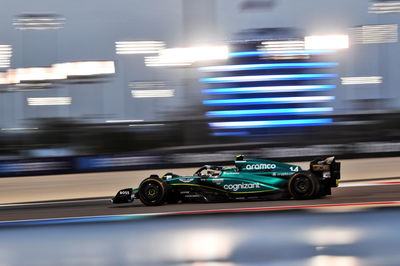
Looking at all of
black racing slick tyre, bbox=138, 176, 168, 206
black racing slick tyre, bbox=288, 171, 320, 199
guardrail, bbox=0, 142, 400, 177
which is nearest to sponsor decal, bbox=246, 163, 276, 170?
black racing slick tyre, bbox=288, 171, 320, 199

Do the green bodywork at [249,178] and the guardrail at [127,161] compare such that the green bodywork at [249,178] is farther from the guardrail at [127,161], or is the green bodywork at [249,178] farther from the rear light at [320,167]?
the guardrail at [127,161]

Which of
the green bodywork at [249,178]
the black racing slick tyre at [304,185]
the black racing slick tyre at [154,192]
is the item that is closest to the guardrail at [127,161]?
the black racing slick tyre at [154,192]

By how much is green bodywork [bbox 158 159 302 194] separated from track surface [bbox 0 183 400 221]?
0.90 feet

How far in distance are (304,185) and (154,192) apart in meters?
2.70

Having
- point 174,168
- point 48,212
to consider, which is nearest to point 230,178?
point 48,212

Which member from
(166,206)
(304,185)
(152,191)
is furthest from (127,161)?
(304,185)

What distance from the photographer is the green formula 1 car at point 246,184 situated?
10656mm

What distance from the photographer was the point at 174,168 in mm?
17031

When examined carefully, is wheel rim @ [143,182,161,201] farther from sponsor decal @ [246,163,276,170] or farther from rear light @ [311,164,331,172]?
rear light @ [311,164,331,172]

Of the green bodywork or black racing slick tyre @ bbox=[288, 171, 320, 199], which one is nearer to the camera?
black racing slick tyre @ bbox=[288, 171, 320, 199]

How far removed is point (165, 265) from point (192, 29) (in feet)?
134

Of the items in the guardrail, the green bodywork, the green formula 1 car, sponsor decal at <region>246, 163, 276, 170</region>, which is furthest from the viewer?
the guardrail

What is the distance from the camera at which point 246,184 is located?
10.9m

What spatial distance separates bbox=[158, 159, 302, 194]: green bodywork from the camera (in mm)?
10859
